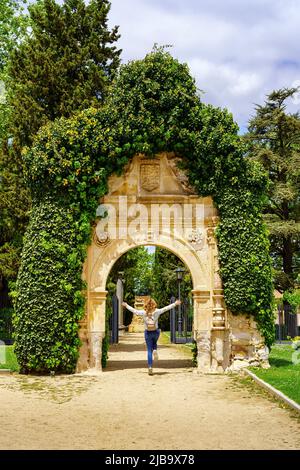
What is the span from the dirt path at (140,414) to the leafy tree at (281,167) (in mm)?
16004

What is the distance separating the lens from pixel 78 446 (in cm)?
550

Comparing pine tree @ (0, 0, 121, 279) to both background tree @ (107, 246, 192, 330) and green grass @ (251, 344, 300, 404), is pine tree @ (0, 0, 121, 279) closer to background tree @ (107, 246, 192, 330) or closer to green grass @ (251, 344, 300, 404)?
background tree @ (107, 246, 192, 330)

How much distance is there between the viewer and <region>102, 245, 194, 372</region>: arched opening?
15.5 m

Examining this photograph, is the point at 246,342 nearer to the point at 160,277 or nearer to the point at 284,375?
the point at 284,375

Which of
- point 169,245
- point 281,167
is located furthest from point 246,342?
point 281,167

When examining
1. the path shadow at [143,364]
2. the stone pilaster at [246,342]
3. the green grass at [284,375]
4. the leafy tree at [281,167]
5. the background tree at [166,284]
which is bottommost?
the path shadow at [143,364]

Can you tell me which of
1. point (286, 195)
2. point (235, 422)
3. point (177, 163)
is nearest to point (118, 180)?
point (177, 163)

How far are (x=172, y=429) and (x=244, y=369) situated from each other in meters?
5.82

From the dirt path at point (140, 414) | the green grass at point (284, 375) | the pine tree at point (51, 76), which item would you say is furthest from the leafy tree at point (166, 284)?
the dirt path at point (140, 414)

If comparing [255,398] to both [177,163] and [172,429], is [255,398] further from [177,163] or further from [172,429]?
[177,163]

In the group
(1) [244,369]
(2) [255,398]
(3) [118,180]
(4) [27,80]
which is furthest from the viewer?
(4) [27,80]

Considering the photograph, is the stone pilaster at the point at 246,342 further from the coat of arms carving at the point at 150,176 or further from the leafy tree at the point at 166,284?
the leafy tree at the point at 166,284

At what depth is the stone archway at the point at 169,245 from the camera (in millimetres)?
12086

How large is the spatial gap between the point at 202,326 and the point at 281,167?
1617 centimetres
